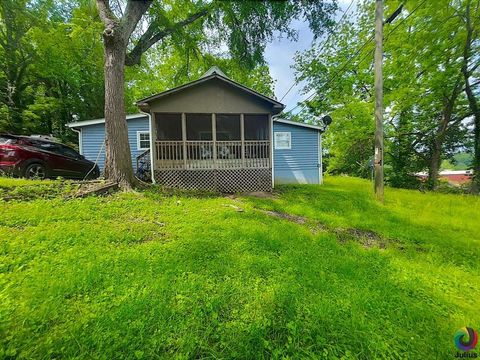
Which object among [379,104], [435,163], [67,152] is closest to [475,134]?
[435,163]

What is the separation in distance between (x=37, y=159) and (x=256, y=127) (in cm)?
883

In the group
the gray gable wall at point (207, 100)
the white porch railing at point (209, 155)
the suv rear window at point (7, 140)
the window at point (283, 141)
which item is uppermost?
the gray gable wall at point (207, 100)

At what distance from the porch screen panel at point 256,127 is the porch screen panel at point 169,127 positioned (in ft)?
11.1

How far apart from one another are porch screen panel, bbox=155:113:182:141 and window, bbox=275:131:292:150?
5.32 m

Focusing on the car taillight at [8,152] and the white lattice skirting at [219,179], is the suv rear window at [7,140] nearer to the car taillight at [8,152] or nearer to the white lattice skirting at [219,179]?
the car taillight at [8,152]

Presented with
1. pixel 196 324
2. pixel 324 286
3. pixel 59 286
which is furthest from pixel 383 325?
pixel 59 286

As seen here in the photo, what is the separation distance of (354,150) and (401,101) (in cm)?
460

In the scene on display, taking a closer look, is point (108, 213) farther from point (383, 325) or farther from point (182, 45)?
point (182, 45)

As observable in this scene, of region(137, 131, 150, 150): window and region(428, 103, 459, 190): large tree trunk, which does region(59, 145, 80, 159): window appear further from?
region(428, 103, 459, 190): large tree trunk

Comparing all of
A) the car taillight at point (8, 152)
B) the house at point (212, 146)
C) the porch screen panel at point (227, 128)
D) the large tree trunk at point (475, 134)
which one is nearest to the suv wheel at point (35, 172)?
the car taillight at point (8, 152)

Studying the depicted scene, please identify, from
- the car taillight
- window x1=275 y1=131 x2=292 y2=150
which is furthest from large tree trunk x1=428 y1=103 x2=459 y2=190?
the car taillight

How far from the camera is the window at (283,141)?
39.1 feet

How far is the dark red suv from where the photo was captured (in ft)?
21.7

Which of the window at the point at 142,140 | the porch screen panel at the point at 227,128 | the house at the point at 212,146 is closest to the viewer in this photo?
the house at the point at 212,146
